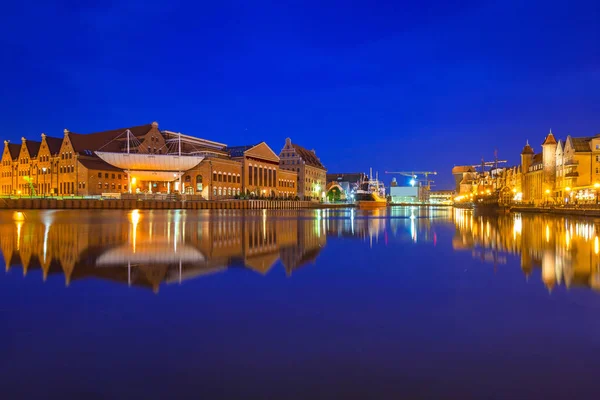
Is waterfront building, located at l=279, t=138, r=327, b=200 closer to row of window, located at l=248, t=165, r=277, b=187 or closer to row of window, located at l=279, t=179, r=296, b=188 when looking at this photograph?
row of window, located at l=279, t=179, r=296, b=188

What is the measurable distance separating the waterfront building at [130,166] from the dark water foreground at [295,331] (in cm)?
7475

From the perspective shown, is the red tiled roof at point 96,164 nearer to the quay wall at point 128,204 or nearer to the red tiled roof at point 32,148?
the quay wall at point 128,204

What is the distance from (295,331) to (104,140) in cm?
9884

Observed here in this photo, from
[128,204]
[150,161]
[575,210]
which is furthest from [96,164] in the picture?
[575,210]

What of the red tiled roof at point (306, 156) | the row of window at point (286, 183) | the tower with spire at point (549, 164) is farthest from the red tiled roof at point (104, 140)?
the tower with spire at point (549, 164)

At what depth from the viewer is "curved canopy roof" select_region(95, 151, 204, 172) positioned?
264 ft

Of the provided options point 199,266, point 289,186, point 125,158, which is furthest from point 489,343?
point 289,186

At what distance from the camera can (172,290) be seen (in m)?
7.88

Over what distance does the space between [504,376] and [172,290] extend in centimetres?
570

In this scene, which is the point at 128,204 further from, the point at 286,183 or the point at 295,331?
the point at 295,331

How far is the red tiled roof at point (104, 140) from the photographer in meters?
88.4

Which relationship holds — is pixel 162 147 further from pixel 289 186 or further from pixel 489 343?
pixel 489 343

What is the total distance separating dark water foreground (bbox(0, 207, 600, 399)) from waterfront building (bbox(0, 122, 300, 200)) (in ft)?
245

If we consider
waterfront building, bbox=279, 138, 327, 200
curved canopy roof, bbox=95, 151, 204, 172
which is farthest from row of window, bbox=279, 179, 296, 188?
curved canopy roof, bbox=95, 151, 204, 172
